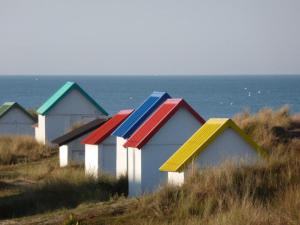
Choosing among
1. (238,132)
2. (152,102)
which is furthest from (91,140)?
(238,132)

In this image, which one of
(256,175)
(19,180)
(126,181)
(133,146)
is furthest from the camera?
(19,180)

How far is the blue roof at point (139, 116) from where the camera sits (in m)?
25.3

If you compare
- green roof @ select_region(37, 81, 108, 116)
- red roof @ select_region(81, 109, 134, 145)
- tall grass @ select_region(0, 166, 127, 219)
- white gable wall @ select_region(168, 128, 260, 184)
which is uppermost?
green roof @ select_region(37, 81, 108, 116)

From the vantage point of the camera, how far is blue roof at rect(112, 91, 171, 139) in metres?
25.3

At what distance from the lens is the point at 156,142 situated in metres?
23.1

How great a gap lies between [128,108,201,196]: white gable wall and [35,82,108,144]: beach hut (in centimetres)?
1629

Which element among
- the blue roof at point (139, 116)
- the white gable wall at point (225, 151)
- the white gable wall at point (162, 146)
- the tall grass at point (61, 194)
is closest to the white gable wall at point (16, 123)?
the blue roof at point (139, 116)

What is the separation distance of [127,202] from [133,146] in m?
5.81

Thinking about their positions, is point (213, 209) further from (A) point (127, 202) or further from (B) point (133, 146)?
(B) point (133, 146)

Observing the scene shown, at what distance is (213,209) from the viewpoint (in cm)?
1548

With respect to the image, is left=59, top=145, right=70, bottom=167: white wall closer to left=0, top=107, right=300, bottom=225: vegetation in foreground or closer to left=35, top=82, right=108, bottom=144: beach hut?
left=35, top=82, right=108, bottom=144: beach hut

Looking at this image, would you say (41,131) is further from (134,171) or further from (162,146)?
(162,146)

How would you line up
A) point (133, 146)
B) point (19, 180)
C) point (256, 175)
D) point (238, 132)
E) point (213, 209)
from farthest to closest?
point (19, 180) → point (133, 146) → point (238, 132) → point (256, 175) → point (213, 209)

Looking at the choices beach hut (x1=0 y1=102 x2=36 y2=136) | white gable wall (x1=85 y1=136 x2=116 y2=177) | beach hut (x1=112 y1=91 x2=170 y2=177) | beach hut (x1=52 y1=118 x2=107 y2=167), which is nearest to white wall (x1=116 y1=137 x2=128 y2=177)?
beach hut (x1=112 y1=91 x2=170 y2=177)
